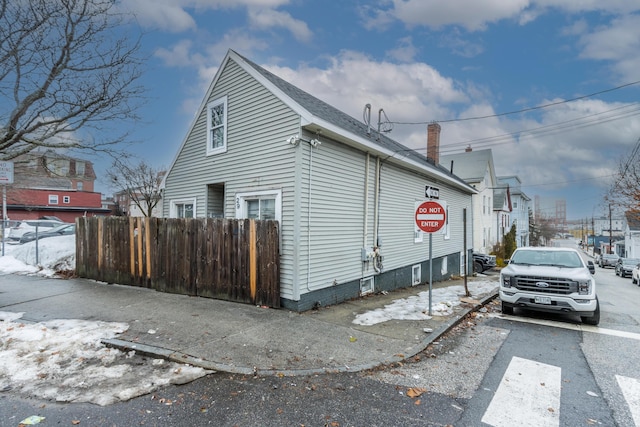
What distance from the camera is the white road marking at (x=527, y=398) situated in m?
3.08

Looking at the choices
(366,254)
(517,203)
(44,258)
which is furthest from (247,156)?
(517,203)

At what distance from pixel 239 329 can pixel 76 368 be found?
2.24 meters

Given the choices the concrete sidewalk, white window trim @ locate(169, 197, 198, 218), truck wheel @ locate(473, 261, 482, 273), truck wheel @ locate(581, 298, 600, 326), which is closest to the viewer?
the concrete sidewalk

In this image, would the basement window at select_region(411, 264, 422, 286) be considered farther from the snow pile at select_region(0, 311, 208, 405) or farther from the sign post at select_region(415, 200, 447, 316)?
the snow pile at select_region(0, 311, 208, 405)

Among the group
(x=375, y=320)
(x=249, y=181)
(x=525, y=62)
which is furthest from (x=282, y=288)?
(x=525, y=62)

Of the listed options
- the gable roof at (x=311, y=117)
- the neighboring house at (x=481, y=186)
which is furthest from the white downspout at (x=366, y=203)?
the neighboring house at (x=481, y=186)

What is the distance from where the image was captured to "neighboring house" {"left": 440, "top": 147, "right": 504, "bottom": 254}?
26812mm

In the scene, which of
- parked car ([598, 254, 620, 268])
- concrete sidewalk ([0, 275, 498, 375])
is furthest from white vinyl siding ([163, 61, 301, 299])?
parked car ([598, 254, 620, 268])

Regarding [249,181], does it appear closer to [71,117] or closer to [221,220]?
[221,220]

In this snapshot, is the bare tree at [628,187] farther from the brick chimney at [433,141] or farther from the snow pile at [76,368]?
the snow pile at [76,368]

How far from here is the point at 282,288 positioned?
7.00 meters

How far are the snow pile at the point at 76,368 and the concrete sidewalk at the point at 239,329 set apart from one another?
236 millimetres

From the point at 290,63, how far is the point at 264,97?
397 cm

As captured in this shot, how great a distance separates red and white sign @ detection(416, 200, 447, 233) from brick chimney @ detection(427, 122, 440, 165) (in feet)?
39.2
